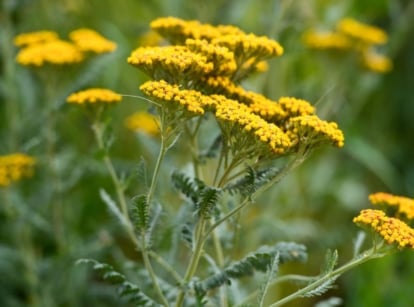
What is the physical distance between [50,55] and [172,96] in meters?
0.61

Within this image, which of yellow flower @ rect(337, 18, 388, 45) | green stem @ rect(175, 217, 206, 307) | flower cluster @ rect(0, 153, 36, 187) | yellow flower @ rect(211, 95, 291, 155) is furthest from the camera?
yellow flower @ rect(337, 18, 388, 45)

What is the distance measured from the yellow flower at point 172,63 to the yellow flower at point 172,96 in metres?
0.04

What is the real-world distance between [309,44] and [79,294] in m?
1.01

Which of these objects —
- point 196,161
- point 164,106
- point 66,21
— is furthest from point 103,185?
point 164,106

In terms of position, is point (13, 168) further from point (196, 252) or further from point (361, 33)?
point (361, 33)

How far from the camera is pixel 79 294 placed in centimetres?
197

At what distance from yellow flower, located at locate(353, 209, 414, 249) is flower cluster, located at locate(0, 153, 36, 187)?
3.05 feet

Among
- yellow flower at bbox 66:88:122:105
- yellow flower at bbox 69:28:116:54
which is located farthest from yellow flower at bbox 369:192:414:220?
yellow flower at bbox 69:28:116:54

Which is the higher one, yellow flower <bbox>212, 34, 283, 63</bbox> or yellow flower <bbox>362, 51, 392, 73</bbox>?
yellow flower <bbox>362, 51, 392, 73</bbox>

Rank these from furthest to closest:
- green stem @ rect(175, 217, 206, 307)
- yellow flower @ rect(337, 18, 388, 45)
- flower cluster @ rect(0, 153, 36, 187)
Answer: yellow flower @ rect(337, 18, 388, 45) < flower cluster @ rect(0, 153, 36, 187) < green stem @ rect(175, 217, 206, 307)

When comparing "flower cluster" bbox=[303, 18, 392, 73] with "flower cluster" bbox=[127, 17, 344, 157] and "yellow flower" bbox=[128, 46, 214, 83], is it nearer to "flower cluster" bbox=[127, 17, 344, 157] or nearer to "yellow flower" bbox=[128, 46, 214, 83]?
"flower cluster" bbox=[127, 17, 344, 157]

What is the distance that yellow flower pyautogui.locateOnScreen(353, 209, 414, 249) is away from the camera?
1057 mm

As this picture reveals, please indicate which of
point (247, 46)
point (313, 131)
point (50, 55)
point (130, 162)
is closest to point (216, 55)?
point (247, 46)

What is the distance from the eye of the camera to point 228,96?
1191mm
